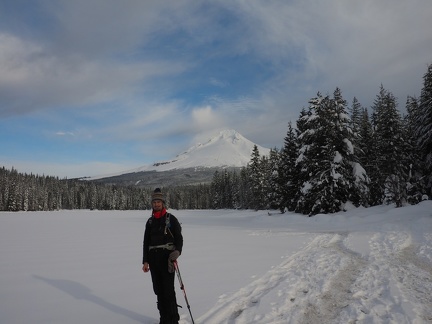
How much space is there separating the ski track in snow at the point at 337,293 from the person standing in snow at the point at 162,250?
695 millimetres

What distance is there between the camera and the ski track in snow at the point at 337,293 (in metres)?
5.64

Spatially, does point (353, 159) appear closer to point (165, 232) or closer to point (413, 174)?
point (413, 174)

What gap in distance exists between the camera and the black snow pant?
17.9 ft

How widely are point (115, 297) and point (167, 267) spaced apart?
2.34 meters

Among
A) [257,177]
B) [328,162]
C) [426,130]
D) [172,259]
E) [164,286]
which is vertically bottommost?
[164,286]

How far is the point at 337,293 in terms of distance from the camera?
22.9 feet

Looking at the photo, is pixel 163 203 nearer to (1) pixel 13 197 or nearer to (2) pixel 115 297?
(2) pixel 115 297

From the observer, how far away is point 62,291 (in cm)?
762

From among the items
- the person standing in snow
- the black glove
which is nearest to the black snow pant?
the person standing in snow

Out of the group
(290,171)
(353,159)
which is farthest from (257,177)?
(353,159)

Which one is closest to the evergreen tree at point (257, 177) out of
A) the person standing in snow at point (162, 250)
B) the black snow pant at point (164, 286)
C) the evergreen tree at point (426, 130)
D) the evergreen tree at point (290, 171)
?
the evergreen tree at point (290, 171)

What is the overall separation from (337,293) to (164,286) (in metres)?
3.93

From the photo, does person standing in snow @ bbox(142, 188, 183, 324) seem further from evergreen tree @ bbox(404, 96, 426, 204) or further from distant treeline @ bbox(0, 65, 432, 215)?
evergreen tree @ bbox(404, 96, 426, 204)

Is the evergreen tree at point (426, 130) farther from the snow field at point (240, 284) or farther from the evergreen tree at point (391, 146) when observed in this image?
the snow field at point (240, 284)
